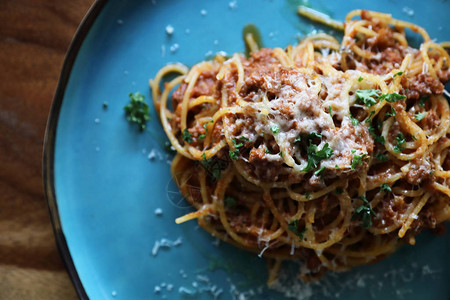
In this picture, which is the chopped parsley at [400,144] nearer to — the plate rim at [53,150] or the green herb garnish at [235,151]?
the green herb garnish at [235,151]

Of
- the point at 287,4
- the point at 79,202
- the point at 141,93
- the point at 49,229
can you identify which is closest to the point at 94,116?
the point at 141,93

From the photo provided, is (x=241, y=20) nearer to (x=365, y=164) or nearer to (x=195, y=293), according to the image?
(x=365, y=164)

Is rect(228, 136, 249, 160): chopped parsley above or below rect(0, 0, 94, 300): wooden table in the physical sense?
above

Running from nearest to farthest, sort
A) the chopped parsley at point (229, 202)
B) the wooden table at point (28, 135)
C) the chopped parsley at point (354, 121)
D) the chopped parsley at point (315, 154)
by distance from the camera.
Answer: the chopped parsley at point (315, 154) < the chopped parsley at point (354, 121) < the chopped parsley at point (229, 202) < the wooden table at point (28, 135)

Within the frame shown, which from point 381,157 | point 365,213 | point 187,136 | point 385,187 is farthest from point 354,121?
point 187,136

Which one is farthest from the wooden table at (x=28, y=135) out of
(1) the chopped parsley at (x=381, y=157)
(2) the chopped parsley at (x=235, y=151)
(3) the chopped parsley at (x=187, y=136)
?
(1) the chopped parsley at (x=381, y=157)

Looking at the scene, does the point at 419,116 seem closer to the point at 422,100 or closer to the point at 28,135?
the point at 422,100

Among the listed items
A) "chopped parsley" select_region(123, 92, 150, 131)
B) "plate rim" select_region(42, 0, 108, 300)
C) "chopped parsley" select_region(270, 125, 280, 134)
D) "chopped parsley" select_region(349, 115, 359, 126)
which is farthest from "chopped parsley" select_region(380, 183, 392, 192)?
"plate rim" select_region(42, 0, 108, 300)

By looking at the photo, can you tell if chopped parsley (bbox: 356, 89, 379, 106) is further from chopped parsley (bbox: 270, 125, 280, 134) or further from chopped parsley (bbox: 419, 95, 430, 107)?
chopped parsley (bbox: 270, 125, 280, 134)
